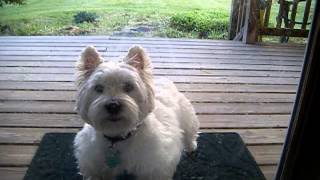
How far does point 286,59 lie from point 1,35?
245cm

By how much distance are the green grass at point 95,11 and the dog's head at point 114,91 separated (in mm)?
821

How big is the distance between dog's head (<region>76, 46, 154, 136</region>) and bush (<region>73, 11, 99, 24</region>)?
2.71 ft

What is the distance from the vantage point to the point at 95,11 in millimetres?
2305

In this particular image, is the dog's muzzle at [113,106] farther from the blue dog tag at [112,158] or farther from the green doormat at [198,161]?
the green doormat at [198,161]

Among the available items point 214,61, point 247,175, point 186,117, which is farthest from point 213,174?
point 214,61

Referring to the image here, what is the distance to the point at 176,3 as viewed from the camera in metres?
2.62

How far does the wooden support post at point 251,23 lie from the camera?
4203 mm

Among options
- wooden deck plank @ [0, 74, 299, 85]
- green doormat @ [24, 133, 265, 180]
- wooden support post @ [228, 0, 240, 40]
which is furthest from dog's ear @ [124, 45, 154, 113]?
wooden support post @ [228, 0, 240, 40]

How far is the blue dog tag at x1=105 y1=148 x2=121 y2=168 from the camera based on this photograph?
1.60 meters

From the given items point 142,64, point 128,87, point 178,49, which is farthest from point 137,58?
point 178,49

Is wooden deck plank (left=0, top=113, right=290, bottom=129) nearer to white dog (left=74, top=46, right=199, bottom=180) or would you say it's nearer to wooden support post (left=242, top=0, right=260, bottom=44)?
white dog (left=74, top=46, right=199, bottom=180)

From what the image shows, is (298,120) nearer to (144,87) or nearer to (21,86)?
(144,87)

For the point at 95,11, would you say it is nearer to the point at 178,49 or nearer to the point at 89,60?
the point at 89,60

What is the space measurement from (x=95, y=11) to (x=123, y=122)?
1.07m
